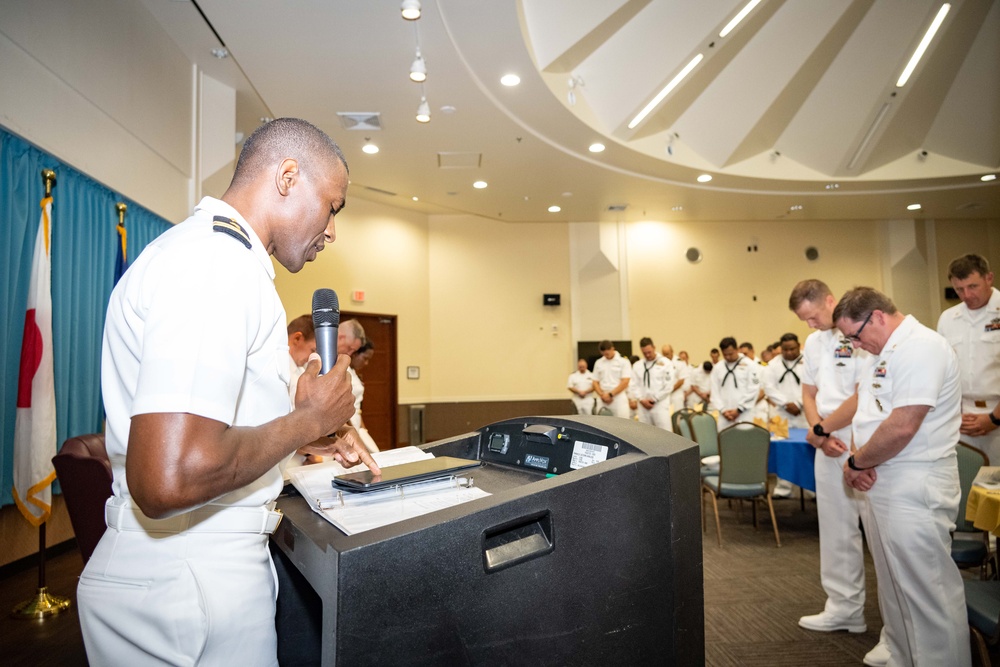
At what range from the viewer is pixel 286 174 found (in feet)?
3.20

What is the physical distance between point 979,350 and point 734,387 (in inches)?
143

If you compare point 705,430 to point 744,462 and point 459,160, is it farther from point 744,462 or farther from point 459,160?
point 459,160

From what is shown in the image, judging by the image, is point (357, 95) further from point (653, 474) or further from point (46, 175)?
point (653, 474)

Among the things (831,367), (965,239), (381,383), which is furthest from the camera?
(965,239)

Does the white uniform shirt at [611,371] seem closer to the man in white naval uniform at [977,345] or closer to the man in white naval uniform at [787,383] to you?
the man in white naval uniform at [787,383]

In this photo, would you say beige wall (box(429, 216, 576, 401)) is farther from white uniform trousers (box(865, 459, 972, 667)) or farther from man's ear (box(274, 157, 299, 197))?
man's ear (box(274, 157, 299, 197))

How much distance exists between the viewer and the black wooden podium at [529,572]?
0.79 meters

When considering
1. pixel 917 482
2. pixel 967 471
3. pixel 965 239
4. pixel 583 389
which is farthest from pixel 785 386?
pixel 965 239

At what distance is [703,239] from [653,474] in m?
11.9

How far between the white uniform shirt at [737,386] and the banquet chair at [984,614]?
16.6 ft

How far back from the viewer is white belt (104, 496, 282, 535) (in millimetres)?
843

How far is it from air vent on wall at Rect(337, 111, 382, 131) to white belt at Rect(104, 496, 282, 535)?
6.39 m

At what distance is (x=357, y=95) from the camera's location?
20.3ft

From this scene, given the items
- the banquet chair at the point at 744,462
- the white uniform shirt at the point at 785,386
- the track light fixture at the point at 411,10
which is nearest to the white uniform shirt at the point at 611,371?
the white uniform shirt at the point at 785,386
